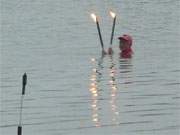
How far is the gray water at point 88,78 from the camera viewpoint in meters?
18.0

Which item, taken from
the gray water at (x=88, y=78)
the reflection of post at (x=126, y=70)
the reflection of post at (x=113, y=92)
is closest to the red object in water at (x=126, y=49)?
the gray water at (x=88, y=78)

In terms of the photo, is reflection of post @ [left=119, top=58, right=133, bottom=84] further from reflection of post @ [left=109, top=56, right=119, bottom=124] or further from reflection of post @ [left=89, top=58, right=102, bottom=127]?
reflection of post @ [left=89, top=58, right=102, bottom=127]

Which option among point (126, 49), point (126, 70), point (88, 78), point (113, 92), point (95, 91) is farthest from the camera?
point (126, 49)

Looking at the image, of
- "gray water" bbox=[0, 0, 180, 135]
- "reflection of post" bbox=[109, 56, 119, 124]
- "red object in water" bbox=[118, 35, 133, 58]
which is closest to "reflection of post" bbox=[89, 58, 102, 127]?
Answer: "gray water" bbox=[0, 0, 180, 135]

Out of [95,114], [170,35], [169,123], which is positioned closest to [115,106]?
[95,114]

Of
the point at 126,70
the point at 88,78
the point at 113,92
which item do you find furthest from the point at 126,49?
the point at 113,92

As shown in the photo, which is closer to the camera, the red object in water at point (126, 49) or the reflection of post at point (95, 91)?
the reflection of post at point (95, 91)

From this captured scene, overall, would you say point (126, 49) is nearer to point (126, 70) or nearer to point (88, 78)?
point (126, 70)

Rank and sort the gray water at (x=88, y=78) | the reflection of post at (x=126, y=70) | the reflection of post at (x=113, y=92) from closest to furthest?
the gray water at (x=88, y=78), the reflection of post at (x=113, y=92), the reflection of post at (x=126, y=70)

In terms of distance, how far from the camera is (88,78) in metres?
24.9

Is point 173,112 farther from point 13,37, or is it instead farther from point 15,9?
point 15,9

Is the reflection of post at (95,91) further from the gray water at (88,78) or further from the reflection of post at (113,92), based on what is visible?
the reflection of post at (113,92)

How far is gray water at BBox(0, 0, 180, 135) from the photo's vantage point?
59.1ft

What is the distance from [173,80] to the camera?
2420cm
